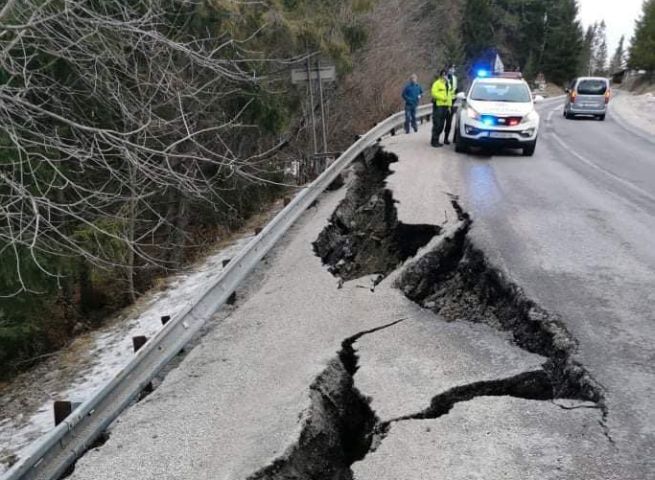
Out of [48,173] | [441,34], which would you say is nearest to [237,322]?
[48,173]

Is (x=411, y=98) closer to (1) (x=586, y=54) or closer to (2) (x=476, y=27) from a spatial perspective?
(2) (x=476, y=27)

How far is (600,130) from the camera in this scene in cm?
2044

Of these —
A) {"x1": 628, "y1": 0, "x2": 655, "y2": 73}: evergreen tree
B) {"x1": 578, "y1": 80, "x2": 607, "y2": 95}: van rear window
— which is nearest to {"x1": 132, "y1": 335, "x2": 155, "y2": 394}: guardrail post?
{"x1": 578, "y1": 80, "x2": 607, "y2": 95}: van rear window

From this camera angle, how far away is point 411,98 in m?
15.4

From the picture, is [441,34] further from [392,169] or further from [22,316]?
[22,316]

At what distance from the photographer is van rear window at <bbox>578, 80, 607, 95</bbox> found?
976 inches

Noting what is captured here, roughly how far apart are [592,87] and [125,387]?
26.1m

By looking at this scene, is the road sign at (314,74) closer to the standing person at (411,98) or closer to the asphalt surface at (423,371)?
the standing person at (411,98)

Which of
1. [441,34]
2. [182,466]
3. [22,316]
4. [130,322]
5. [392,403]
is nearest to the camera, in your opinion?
[182,466]

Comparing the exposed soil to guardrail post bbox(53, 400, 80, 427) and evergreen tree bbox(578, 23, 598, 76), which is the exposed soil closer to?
guardrail post bbox(53, 400, 80, 427)

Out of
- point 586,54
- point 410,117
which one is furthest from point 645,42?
point 410,117

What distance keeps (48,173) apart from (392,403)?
581 cm

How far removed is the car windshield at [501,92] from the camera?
1290cm

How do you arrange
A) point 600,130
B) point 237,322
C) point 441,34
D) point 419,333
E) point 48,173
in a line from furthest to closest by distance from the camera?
point 441,34 < point 600,130 < point 48,173 < point 237,322 < point 419,333
